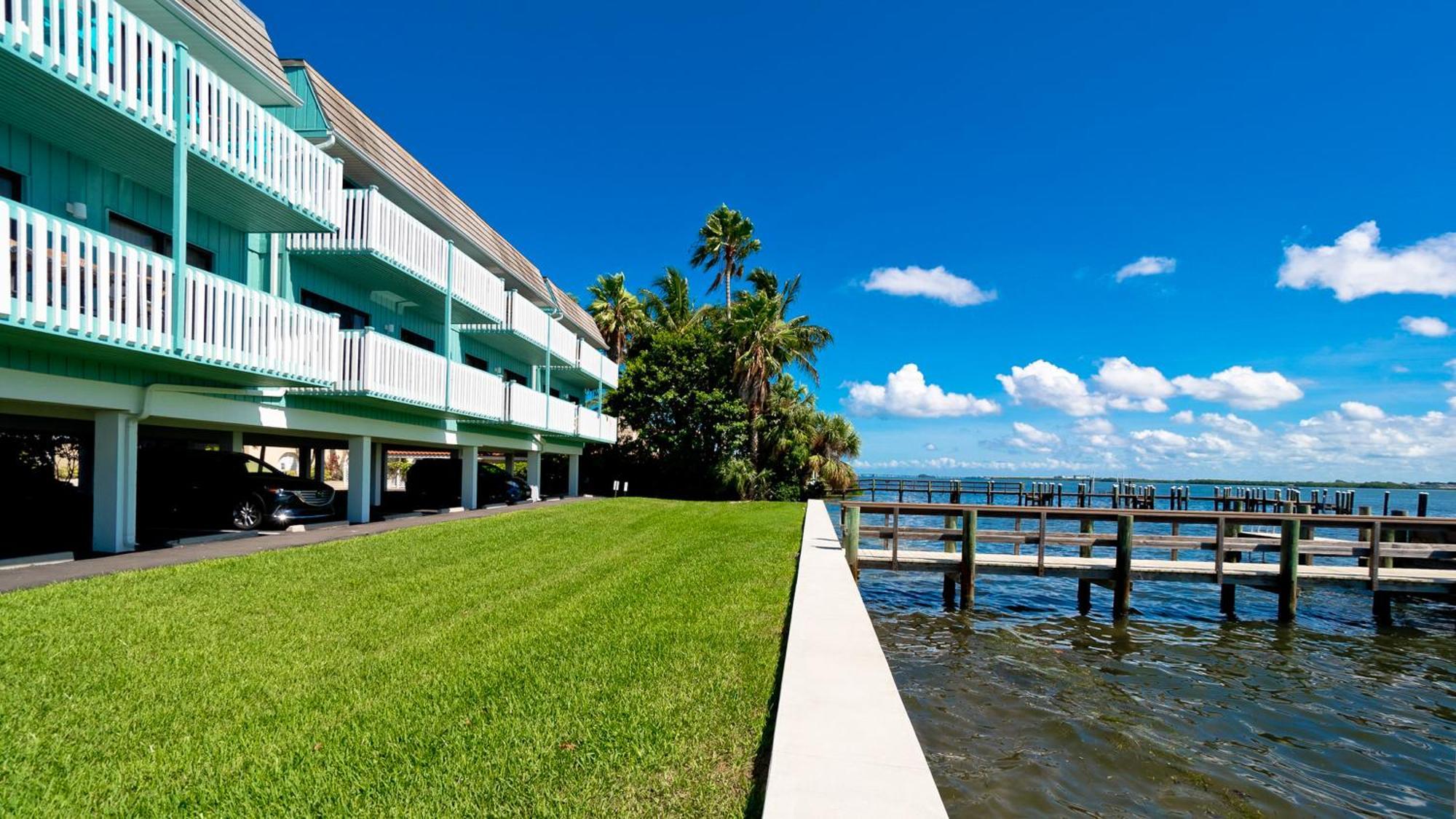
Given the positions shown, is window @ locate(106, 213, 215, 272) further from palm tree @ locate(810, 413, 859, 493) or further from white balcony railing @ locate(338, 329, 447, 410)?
palm tree @ locate(810, 413, 859, 493)

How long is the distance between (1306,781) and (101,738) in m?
8.42

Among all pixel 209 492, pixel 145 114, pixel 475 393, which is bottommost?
pixel 209 492

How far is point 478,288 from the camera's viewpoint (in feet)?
56.9

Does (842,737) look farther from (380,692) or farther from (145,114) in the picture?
(145,114)

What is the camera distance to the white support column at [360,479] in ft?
45.5

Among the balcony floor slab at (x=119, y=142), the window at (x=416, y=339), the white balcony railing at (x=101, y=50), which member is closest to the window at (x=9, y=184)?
the balcony floor slab at (x=119, y=142)

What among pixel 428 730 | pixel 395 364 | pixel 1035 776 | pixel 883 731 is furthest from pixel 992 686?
pixel 395 364

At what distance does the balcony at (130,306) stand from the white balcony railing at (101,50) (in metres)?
1.47

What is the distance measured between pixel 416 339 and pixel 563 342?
695cm

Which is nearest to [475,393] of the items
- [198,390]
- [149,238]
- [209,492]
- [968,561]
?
[209,492]

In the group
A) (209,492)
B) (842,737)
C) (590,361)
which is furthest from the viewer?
(590,361)

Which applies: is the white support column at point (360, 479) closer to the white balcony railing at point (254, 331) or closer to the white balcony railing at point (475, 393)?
the white balcony railing at point (475, 393)

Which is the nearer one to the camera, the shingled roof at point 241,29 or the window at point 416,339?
the shingled roof at point 241,29

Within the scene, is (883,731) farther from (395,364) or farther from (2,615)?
(395,364)
